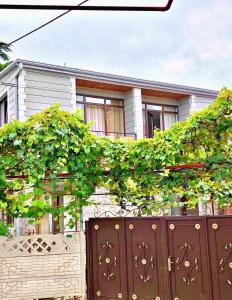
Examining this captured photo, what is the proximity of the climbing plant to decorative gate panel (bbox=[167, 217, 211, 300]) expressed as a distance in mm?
880

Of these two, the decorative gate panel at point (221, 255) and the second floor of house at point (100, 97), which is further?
the second floor of house at point (100, 97)

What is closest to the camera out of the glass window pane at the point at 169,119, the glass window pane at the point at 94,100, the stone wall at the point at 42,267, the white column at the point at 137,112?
the stone wall at the point at 42,267

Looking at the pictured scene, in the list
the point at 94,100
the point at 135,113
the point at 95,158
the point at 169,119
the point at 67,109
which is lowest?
the point at 95,158

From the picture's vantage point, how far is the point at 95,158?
5.89 metres

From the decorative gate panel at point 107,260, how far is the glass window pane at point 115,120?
7.84 m

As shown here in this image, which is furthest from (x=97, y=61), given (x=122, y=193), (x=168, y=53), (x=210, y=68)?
(x=122, y=193)

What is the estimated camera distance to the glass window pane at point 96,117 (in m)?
13.1

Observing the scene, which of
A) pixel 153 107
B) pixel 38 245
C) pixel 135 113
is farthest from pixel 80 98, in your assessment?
pixel 38 245

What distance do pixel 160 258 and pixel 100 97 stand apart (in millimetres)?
8711

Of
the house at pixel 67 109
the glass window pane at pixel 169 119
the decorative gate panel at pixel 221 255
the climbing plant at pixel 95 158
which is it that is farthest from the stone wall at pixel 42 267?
the glass window pane at pixel 169 119

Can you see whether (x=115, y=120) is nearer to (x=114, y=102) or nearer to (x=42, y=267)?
(x=114, y=102)

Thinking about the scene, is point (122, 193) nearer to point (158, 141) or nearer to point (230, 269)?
point (158, 141)

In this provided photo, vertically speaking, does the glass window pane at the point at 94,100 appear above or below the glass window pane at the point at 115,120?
above

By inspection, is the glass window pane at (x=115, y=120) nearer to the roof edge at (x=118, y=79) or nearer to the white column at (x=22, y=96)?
the roof edge at (x=118, y=79)
